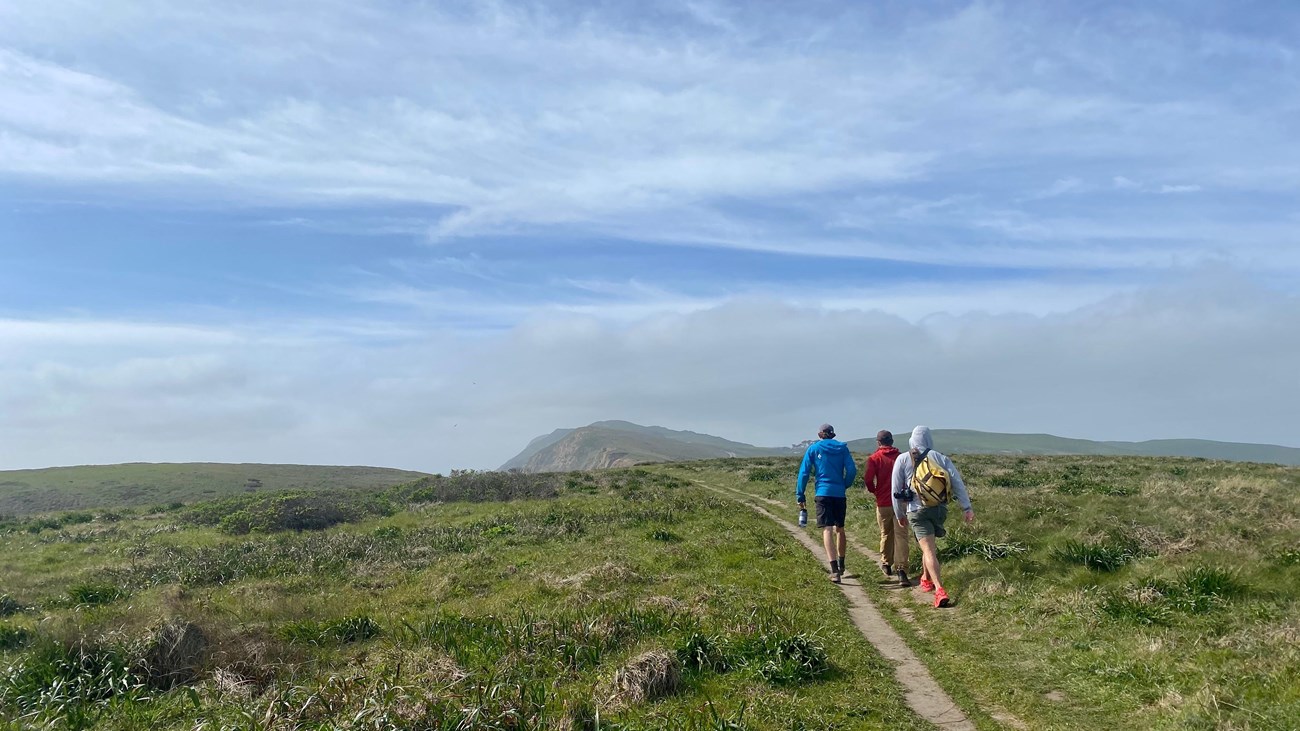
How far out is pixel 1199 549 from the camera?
11.8 meters

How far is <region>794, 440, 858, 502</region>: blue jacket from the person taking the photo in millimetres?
13180

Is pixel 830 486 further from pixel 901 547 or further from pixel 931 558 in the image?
pixel 931 558

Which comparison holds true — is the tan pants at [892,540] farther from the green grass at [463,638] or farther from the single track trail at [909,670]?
the green grass at [463,638]

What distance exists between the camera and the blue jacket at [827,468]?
13.2 m

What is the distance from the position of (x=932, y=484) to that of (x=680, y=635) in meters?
4.80

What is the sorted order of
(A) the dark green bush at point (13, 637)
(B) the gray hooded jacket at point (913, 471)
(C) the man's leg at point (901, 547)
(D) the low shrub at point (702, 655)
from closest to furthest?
(D) the low shrub at point (702, 655), (A) the dark green bush at point (13, 637), (B) the gray hooded jacket at point (913, 471), (C) the man's leg at point (901, 547)

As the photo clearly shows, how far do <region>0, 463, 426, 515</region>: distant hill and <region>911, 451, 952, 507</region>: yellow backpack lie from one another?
184ft

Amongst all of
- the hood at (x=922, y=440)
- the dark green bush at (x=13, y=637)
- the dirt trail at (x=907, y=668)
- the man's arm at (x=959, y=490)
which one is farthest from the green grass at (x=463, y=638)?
the hood at (x=922, y=440)

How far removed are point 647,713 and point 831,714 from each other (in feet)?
5.51

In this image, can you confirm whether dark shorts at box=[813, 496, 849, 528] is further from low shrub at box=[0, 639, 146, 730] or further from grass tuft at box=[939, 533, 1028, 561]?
low shrub at box=[0, 639, 146, 730]

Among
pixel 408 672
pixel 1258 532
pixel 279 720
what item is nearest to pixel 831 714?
pixel 408 672

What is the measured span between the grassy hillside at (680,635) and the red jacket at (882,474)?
157 centimetres

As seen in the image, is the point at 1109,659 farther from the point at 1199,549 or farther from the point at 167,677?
the point at 167,677

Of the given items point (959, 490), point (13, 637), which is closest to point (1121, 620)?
point (959, 490)
